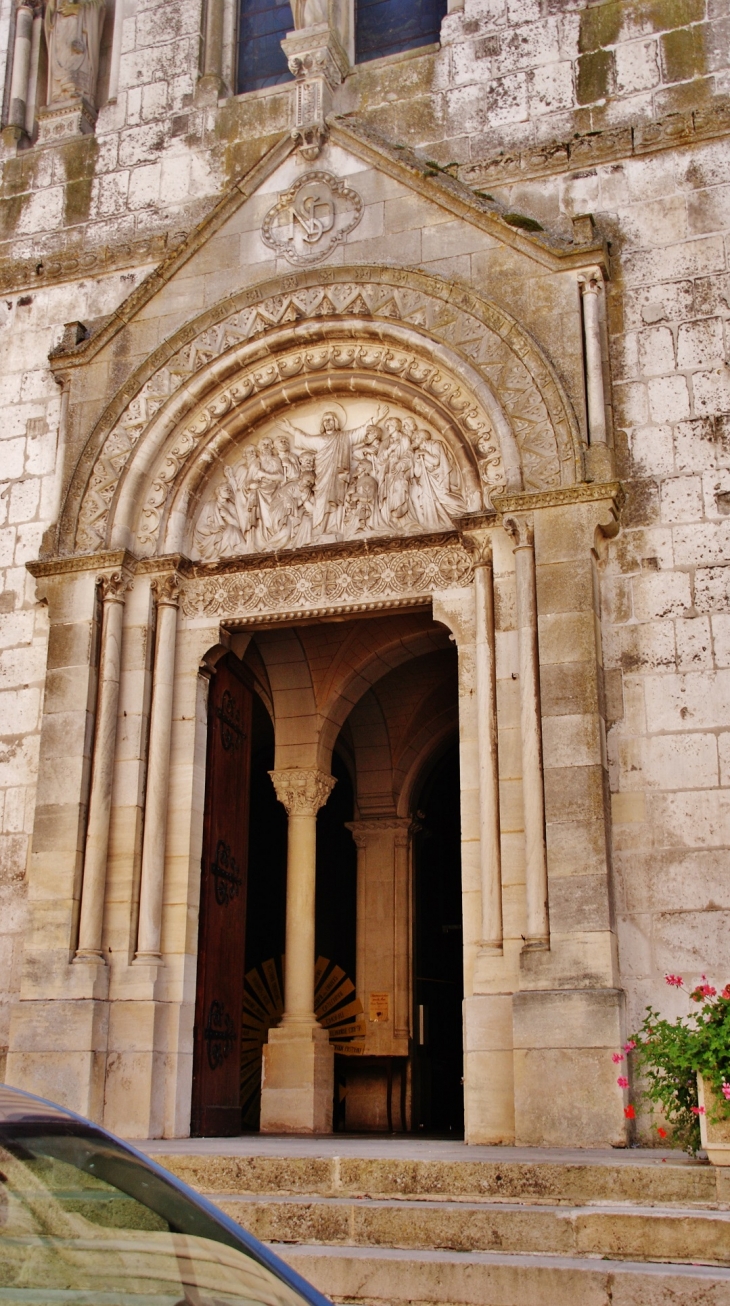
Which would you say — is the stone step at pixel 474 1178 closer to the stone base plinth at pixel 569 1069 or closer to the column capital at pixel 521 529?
the stone base plinth at pixel 569 1069

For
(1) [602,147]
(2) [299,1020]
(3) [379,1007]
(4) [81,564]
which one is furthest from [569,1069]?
(1) [602,147]

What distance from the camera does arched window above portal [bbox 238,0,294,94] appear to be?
463 inches

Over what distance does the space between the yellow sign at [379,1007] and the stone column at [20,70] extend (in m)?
8.96

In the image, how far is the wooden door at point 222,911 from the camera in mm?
9414

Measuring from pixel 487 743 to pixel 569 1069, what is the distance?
216cm

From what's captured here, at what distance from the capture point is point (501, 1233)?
5129 millimetres

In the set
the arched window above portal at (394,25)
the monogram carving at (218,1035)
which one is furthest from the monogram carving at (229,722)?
the arched window above portal at (394,25)

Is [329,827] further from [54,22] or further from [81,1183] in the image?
[81,1183]

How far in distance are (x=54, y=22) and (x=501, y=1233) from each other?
11464mm

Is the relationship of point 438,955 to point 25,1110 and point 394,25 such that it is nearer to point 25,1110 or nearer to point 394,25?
point 394,25

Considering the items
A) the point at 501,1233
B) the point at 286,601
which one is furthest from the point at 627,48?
the point at 501,1233

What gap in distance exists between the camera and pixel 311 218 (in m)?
10.4

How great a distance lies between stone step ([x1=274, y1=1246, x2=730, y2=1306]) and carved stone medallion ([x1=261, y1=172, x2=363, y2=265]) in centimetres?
758

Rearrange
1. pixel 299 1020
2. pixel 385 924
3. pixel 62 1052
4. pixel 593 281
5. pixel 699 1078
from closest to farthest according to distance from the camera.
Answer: pixel 699 1078, pixel 62 1052, pixel 593 281, pixel 299 1020, pixel 385 924
